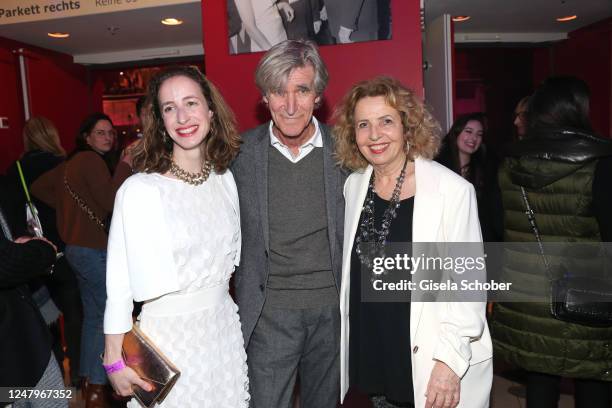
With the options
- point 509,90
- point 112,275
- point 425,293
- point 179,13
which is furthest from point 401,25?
point 509,90

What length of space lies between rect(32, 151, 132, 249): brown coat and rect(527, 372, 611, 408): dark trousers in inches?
106

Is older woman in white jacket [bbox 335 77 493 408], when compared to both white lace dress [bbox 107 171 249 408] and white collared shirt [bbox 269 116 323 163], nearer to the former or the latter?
white collared shirt [bbox 269 116 323 163]

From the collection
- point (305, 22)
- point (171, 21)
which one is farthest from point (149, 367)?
point (171, 21)

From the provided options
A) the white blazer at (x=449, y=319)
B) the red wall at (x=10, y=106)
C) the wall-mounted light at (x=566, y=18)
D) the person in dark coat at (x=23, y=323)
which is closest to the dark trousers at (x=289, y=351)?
the white blazer at (x=449, y=319)

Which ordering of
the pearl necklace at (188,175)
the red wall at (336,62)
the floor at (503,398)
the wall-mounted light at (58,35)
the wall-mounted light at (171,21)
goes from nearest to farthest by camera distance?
the pearl necklace at (188,175) < the red wall at (336,62) < the floor at (503,398) < the wall-mounted light at (171,21) < the wall-mounted light at (58,35)

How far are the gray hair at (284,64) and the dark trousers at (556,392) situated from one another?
168cm

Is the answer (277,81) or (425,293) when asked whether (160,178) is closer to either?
(277,81)

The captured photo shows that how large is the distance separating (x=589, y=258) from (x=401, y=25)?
175 centimetres

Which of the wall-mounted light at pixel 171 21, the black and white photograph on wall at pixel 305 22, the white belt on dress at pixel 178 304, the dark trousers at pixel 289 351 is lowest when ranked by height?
the dark trousers at pixel 289 351

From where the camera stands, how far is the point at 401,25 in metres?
2.96

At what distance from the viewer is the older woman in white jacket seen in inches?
63.8

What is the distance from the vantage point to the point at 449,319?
5.30 ft

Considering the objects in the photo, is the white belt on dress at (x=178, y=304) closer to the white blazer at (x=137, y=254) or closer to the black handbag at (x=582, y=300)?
the white blazer at (x=137, y=254)

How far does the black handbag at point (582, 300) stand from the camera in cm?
193
